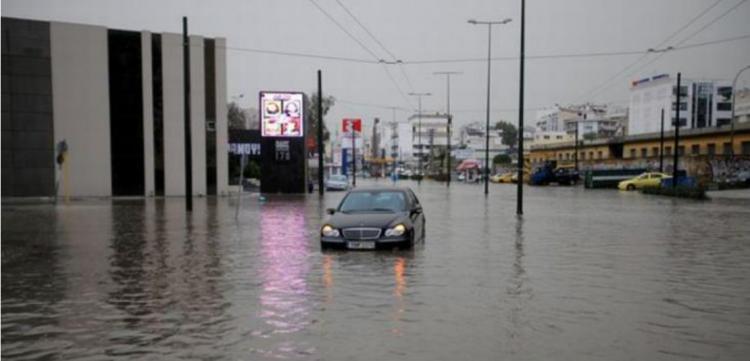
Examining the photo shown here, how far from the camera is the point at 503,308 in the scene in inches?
347

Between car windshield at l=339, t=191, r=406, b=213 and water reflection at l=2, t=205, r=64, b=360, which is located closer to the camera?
water reflection at l=2, t=205, r=64, b=360

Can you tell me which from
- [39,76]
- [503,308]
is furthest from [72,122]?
[503,308]

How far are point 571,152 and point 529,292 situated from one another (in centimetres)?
9338

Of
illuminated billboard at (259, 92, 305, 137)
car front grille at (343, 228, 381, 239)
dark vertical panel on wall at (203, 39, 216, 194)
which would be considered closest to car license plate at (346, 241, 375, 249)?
car front grille at (343, 228, 381, 239)

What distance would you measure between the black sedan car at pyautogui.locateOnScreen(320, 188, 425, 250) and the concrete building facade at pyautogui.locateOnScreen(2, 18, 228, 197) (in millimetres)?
25300

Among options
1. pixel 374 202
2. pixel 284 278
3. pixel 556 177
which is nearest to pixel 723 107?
pixel 556 177

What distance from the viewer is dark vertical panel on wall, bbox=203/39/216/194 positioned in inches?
1681

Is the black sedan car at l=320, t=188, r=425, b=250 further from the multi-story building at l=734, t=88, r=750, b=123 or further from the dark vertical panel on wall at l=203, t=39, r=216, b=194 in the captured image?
the multi-story building at l=734, t=88, r=750, b=123

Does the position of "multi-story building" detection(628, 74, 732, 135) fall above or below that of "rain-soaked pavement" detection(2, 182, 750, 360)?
above

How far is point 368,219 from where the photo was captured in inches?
567

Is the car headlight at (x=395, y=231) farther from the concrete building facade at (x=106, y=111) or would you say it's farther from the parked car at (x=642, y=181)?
the parked car at (x=642, y=181)

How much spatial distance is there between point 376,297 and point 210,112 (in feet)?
117

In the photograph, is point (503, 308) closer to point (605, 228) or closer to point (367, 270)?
point (367, 270)

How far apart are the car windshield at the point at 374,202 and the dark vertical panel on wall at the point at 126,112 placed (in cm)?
2786
